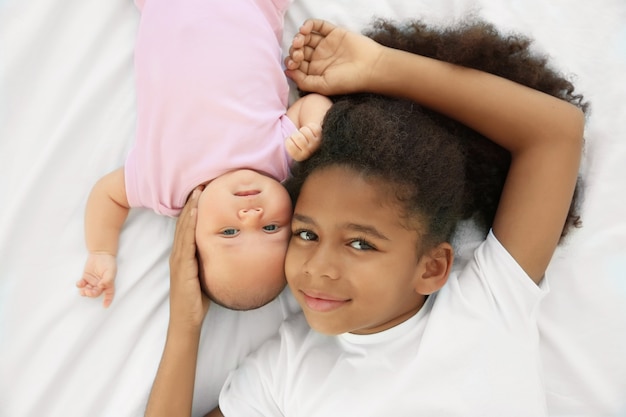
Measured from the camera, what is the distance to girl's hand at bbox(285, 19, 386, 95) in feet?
4.27

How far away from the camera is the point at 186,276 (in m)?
1.27

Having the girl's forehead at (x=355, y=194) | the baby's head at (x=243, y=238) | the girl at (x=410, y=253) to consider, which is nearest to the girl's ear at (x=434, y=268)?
the girl at (x=410, y=253)

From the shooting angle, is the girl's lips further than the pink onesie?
No

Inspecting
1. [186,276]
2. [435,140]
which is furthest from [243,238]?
[435,140]

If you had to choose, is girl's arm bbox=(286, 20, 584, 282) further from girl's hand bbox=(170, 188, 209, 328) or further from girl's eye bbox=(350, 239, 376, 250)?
girl's hand bbox=(170, 188, 209, 328)

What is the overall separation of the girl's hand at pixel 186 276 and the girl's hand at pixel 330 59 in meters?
0.34

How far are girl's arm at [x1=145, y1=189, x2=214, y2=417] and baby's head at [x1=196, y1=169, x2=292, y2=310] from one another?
0.07 feet

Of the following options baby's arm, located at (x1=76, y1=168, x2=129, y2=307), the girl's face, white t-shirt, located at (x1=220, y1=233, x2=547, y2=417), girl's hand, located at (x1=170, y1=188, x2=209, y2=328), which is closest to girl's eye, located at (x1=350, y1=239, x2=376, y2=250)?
the girl's face

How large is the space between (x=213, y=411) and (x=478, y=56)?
915mm

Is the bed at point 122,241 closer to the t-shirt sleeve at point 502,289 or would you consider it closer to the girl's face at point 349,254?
the t-shirt sleeve at point 502,289

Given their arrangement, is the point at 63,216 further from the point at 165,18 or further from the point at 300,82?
the point at 300,82

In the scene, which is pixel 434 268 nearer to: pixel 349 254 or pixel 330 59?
pixel 349 254

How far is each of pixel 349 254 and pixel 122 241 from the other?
0.51m

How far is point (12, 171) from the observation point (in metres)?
1.33
